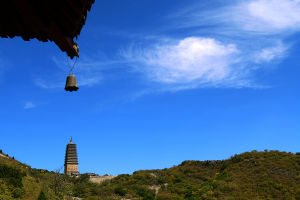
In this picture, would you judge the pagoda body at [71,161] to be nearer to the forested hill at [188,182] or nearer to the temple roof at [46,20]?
the forested hill at [188,182]

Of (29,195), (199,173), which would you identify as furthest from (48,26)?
(199,173)

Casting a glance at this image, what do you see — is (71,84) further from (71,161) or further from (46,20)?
(71,161)

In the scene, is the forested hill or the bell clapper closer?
the bell clapper

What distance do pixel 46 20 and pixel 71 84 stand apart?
255cm

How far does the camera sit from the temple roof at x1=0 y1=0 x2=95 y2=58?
390cm

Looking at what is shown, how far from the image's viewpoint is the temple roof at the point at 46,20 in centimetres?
390

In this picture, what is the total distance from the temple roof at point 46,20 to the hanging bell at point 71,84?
6.03 feet

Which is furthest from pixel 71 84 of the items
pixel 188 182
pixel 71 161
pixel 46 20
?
pixel 71 161

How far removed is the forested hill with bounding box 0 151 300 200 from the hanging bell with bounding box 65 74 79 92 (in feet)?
68.0

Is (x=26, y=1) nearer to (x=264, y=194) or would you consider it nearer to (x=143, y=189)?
(x=264, y=194)

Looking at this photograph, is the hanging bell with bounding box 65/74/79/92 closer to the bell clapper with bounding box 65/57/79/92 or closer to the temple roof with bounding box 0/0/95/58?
the bell clapper with bounding box 65/57/79/92

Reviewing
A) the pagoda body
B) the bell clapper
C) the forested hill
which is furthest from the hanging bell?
the pagoda body

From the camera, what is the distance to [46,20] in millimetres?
4156

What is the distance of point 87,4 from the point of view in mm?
4043
